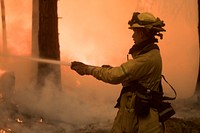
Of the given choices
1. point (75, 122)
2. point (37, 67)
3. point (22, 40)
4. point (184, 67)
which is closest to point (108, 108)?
point (75, 122)

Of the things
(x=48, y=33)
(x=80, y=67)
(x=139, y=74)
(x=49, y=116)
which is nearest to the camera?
(x=139, y=74)

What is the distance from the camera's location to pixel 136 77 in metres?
3.95

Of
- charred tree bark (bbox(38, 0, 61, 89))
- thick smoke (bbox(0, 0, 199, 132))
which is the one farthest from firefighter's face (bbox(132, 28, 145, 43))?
charred tree bark (bbox(38, 0, 61, 89))

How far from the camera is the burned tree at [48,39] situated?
342 inches

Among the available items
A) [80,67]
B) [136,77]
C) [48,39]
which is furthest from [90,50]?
[136,77]

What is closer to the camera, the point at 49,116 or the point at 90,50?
the point at 49,116

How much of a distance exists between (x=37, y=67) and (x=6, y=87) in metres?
2.18

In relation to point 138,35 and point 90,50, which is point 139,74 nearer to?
point 138,35

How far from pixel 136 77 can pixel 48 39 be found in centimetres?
515

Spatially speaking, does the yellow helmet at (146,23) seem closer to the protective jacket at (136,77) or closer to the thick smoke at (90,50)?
the protective jacket at (136,77)

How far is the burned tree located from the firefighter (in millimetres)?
4734

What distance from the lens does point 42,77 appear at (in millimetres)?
8992

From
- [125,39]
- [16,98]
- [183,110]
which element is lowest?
[183,110]

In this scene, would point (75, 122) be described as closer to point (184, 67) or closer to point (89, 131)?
point (89, 131)
